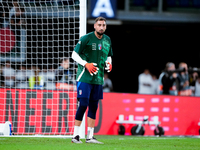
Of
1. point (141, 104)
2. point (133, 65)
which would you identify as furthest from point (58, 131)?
point (133, 65)

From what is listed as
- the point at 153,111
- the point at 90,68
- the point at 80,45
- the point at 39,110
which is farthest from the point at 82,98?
the point at 153,111

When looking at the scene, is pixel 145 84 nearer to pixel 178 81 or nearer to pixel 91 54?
pixel 178 81

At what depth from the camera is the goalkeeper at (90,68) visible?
20.9 feet

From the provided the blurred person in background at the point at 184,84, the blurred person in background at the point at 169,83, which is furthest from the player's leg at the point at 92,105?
the blurred person in background at the point at 184,84

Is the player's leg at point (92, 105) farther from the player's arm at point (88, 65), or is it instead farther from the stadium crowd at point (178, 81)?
the stadium crowd at point (178, 81)

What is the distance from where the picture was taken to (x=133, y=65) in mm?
19922

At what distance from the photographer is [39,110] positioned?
32.8 ft

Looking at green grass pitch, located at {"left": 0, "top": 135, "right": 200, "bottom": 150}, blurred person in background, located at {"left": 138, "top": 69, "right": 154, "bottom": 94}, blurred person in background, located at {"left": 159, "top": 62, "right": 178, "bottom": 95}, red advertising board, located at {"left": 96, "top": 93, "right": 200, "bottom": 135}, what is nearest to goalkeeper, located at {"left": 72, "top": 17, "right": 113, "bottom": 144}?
green grass pitch, located at {"left": 0, "top": 135, "right": 200, "bottom": 150}

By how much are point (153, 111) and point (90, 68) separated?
17.8ft

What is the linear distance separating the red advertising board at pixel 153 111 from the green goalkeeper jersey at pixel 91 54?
452 centimetres

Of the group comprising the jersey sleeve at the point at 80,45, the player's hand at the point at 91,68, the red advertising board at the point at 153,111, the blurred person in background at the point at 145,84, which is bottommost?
the red advertising board at the point at 153,111

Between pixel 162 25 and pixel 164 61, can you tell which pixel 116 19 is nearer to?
pixel 162 25

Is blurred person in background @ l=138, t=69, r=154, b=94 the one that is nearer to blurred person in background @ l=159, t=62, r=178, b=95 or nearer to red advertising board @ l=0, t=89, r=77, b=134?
blurred person in background @ l=159, t=62, r=178, b=95

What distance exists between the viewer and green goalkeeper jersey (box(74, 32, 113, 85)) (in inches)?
253
